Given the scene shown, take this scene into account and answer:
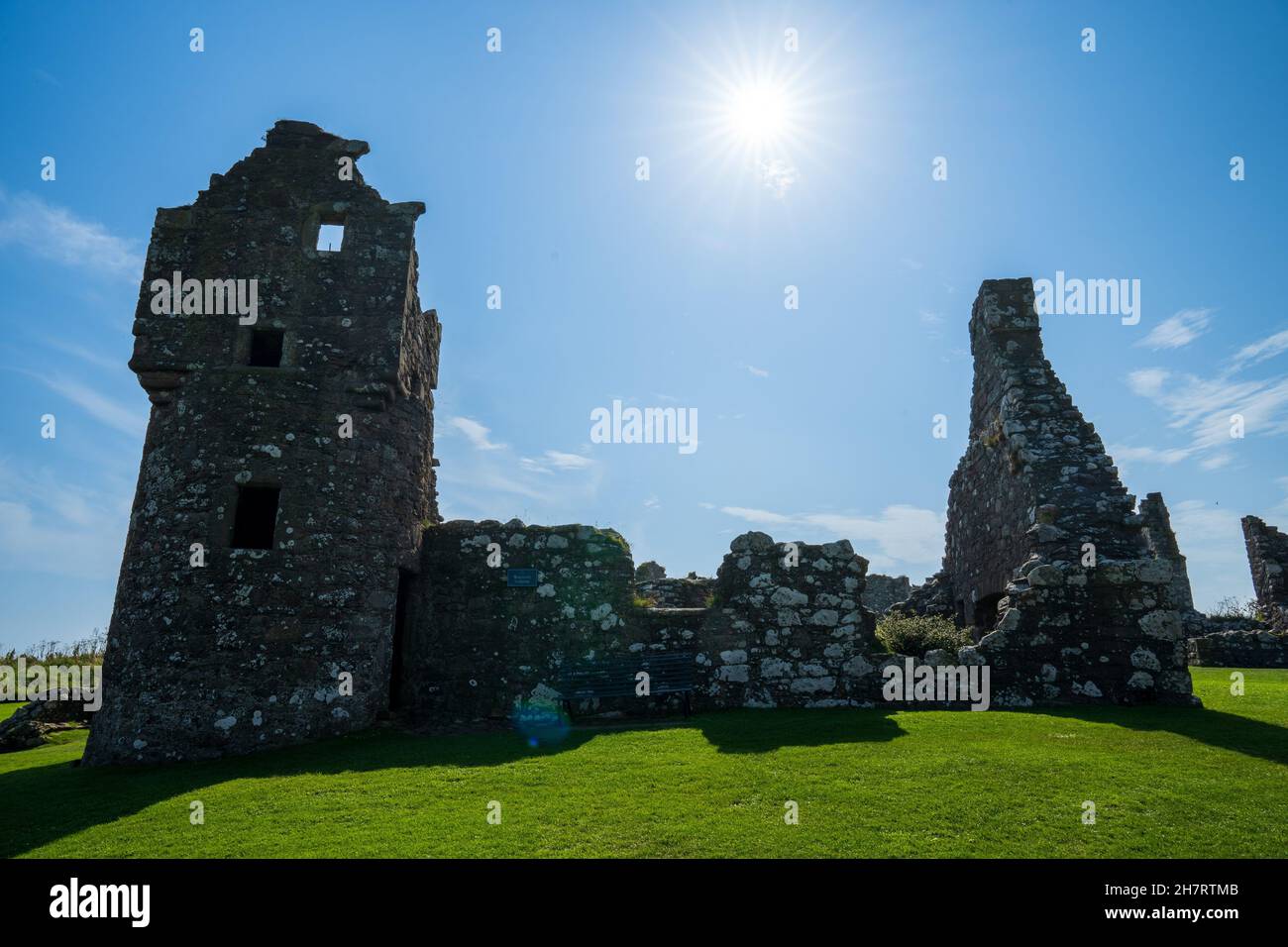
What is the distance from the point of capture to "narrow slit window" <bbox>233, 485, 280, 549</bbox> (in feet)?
39.6

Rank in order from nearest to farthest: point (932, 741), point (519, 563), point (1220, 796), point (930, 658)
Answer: point (1220, 796) < point (932, 741) < point (930, 658) < point (519, 563)

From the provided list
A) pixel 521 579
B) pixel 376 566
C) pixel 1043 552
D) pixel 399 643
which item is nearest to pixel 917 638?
pixel 1043 552

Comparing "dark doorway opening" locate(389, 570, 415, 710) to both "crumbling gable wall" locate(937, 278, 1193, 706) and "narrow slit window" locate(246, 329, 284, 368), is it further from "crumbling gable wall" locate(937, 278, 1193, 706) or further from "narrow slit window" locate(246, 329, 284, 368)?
"crumbling gable wall" locate(937, 278, 1193, 706)

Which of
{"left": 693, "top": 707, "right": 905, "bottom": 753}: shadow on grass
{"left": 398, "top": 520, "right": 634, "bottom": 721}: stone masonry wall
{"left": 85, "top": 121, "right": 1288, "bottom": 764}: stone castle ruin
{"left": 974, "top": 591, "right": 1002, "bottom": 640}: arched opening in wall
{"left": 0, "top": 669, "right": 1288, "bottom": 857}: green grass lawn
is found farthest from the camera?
{"left": 974, "top": 591, "right": 1002, "bottom": 640}: arched opening in wall

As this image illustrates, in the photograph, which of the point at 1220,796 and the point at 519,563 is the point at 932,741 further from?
the point at 519,563

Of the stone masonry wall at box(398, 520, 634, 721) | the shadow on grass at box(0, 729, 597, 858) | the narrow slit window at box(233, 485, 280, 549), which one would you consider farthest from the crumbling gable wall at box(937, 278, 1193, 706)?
the narrow slit window at box(233, 485, 280, 549)

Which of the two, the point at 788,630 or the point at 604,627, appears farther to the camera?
the point at 604,627

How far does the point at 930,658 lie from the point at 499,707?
281 inches

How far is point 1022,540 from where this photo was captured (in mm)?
13133

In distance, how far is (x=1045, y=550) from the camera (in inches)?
484

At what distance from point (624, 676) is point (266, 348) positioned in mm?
8537

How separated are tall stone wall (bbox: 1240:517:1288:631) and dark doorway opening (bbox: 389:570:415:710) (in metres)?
21.8

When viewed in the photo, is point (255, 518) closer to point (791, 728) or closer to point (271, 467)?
point (271, 467)
